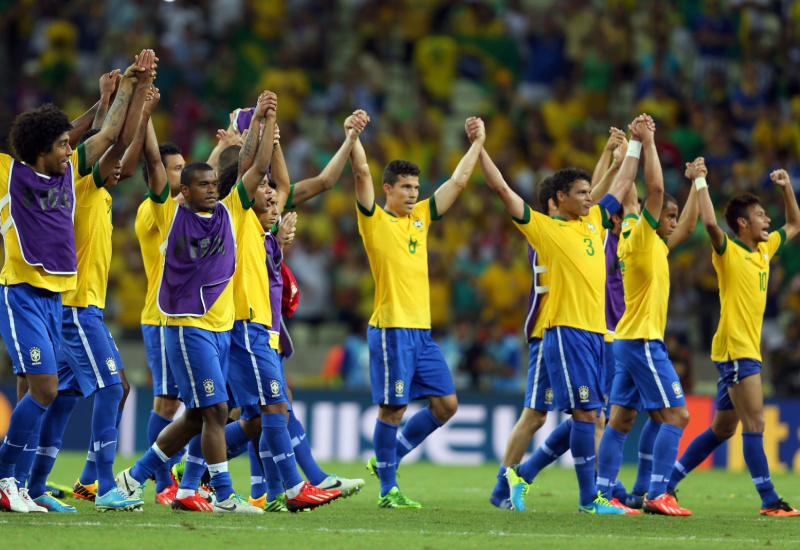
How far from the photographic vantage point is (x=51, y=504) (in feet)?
26.8

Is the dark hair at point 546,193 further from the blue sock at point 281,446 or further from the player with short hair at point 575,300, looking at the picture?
the blue sock at point 281,446

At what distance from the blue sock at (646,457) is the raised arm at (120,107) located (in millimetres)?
4956

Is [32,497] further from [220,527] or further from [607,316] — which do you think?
[607,316]

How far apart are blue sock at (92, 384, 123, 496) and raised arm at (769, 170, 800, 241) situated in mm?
5808

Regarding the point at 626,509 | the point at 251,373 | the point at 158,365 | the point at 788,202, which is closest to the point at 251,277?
the point at 251,373

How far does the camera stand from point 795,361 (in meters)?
15.0

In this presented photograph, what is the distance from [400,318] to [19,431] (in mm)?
3312

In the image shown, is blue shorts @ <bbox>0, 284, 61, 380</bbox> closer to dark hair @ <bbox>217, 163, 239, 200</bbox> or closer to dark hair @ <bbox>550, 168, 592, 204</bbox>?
dark hair @ <bbox>217, 163, 239, 200</bbox>

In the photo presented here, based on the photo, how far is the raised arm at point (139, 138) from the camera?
791 cm

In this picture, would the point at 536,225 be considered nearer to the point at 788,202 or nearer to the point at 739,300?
the point at 739,300

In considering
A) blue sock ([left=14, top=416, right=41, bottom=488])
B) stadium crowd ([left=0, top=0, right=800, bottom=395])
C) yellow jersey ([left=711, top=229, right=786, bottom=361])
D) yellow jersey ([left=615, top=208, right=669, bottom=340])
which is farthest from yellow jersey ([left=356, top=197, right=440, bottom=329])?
stadium crowd ([left=0, top=0, right=800, bottom=395])

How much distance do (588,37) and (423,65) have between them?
122 inches

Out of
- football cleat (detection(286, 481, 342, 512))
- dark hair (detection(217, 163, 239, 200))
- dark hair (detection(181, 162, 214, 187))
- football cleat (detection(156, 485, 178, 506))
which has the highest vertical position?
dark hair (detection(217, 163, 239, 200))

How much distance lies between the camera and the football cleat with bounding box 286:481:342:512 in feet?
27.1
